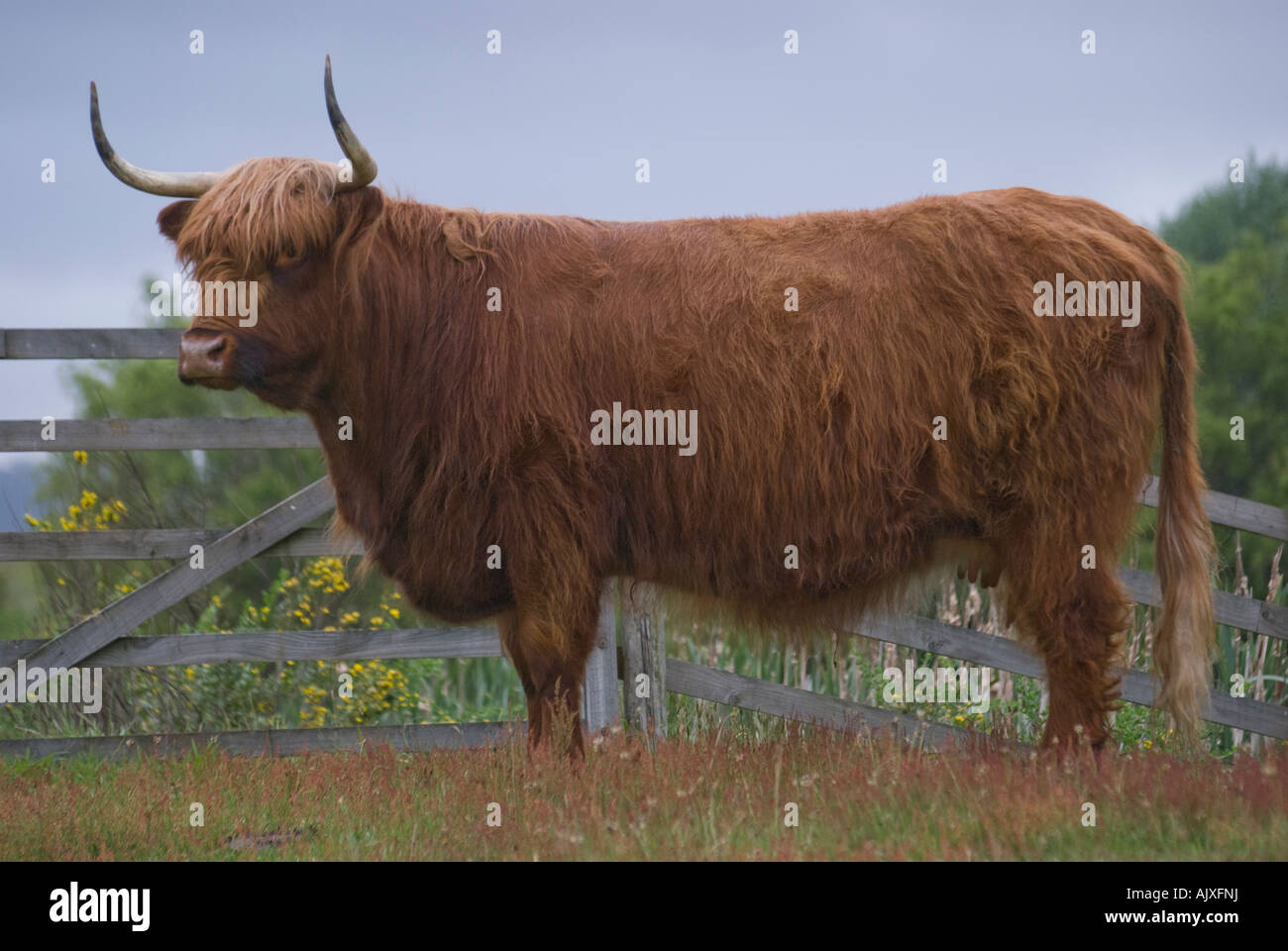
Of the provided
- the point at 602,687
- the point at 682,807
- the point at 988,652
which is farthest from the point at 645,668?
the point at 682,807

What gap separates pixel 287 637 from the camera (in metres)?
5.88

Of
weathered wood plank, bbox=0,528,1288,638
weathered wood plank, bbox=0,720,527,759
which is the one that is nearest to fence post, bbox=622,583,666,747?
weathered wood plank, bbox=0,720,527,759

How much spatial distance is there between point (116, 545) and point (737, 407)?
3.21 m

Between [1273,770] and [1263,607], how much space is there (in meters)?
2.60

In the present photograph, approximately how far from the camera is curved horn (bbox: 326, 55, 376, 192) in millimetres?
4027

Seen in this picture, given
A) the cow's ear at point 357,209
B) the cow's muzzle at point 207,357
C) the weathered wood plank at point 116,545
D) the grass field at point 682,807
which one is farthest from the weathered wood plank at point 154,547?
the cow's ear at point 357,209

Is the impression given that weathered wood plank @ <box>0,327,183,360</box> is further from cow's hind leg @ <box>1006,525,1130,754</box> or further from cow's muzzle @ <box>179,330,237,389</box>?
cow's hind leg @ <box>1006,525,1130,754</box>

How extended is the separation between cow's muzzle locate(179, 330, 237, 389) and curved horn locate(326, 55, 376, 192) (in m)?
0.78

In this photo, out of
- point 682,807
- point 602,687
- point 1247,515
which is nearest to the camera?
point 682,807

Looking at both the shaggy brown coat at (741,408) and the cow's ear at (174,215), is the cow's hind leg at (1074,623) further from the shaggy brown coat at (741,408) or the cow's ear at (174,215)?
the cow's ear at (174,215)

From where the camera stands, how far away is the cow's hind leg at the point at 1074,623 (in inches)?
175

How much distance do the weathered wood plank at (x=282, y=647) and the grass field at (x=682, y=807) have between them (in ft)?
2.81

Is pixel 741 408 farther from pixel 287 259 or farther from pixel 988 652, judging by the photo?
pixel 988 652
